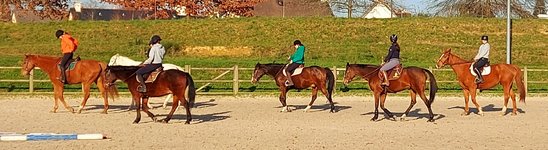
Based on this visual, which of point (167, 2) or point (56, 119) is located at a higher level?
point (167, 2)

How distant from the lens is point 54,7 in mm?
58094

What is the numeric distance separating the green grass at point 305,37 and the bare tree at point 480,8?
6.53m

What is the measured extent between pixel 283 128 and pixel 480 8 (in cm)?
4113

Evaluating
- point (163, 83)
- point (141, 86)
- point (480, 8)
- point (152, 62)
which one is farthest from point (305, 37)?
point (141, 86)

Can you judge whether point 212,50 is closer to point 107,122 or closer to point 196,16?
point 196,16

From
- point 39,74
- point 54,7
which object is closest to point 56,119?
point 39,74

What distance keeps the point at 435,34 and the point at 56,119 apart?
95.8 feet

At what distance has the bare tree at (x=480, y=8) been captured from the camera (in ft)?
172

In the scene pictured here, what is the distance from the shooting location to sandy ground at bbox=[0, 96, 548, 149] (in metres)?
12.9

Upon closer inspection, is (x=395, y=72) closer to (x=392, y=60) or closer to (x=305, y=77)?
(x=392, y=60)

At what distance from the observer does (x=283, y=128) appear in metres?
15.8

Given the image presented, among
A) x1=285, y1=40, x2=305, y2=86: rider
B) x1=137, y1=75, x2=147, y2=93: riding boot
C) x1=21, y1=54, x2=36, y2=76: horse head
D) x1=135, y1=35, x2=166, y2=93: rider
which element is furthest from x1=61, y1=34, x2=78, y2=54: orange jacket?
x1=285, y1=40, x2=305, y2=86: rider

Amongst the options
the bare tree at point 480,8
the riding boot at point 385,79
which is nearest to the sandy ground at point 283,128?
the riding boot at point 385,79

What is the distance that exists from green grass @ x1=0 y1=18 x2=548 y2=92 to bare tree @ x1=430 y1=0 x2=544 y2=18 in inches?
257
